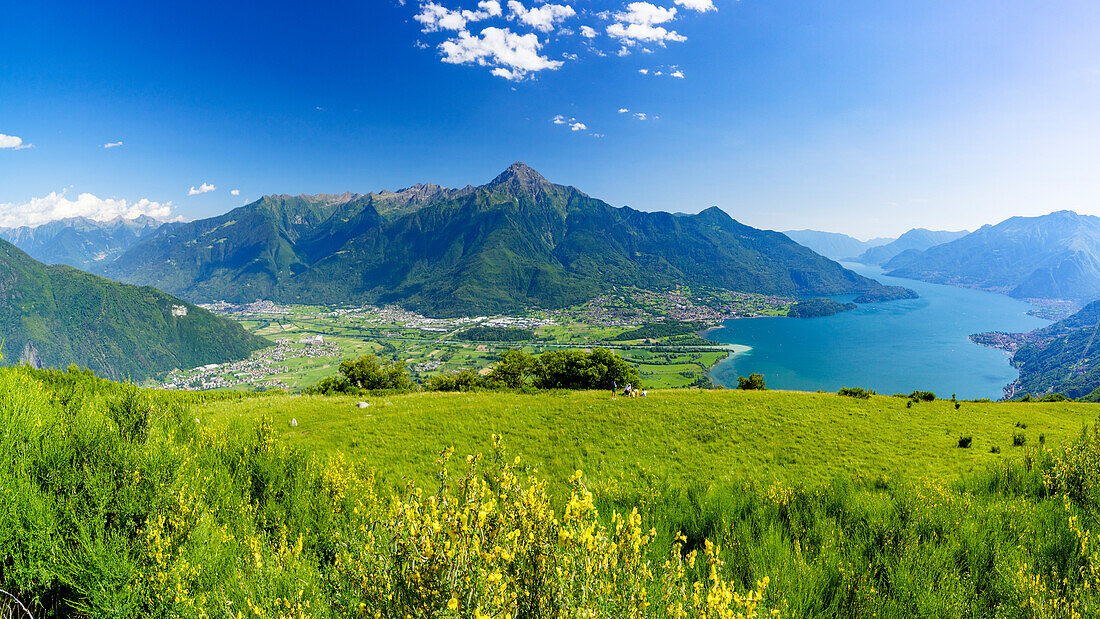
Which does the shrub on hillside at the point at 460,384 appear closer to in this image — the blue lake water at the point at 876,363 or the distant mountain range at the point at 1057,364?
the blue lake water at the point at 876,363

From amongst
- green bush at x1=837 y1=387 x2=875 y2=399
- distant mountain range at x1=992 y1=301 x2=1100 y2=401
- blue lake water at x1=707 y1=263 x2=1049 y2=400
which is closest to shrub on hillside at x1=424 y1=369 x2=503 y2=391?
green bush at x1=837 y1=387 x2=875 y2=399

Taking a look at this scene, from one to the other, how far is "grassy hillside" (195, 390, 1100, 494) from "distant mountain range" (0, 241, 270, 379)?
21510 centimetres

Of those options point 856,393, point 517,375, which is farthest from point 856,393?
point 517,375

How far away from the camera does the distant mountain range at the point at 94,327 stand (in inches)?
6555

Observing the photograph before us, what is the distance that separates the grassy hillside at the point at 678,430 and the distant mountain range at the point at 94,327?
21510 cm

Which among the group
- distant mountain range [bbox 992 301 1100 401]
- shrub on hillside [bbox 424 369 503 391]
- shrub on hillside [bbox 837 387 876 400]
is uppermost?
shrub on hillside [bbox 424 369 503 391]

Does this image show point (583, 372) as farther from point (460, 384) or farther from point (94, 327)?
point (94, 327)

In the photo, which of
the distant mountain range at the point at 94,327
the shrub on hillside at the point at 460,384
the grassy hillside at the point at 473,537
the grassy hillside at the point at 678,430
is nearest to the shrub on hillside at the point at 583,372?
the shrub on hillside at the point at 460,384

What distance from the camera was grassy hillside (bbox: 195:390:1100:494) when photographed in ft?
54.5

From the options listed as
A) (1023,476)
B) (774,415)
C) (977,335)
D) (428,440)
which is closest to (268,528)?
(428,440)

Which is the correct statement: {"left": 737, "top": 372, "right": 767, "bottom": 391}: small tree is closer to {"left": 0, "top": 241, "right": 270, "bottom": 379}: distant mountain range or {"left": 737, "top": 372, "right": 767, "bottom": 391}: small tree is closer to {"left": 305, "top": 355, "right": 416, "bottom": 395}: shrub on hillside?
{"left": 305, "top": 355, "right": 416, "bottom": 395}: shrub on hillside

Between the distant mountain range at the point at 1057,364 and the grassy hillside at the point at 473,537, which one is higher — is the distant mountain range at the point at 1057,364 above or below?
below

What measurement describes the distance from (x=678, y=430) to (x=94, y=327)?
269 meters

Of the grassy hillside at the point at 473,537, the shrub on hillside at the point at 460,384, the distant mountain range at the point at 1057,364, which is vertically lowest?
the distant mountain range at the point at 1057,364
